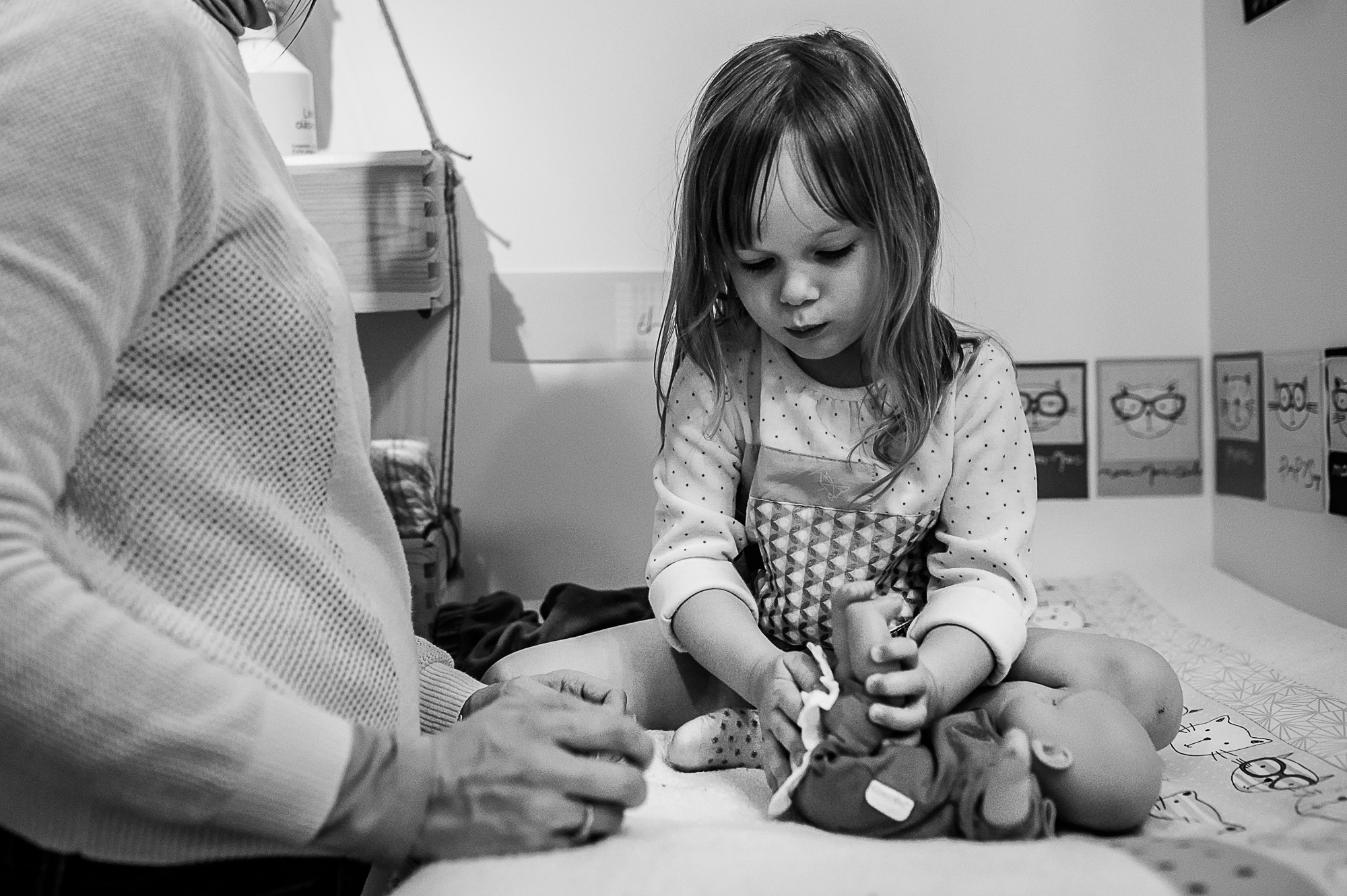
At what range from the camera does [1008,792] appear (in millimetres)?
733

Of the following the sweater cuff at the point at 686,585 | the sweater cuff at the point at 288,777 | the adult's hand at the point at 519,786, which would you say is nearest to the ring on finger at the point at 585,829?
the adult's hand at the point at 519,786

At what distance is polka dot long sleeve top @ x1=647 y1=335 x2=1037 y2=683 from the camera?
1.08m

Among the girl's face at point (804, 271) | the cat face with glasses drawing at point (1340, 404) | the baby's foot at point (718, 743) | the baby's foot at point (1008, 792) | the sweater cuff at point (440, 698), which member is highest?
the girl's face at point (804, 271)

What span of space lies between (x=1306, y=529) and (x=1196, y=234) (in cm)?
52

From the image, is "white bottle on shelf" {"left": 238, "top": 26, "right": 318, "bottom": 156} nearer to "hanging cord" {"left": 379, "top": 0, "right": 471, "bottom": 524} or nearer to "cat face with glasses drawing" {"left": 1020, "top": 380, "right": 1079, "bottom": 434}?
"hanging cord" {"left": 379, "top": 0, "right": 471, "bottom": 524}

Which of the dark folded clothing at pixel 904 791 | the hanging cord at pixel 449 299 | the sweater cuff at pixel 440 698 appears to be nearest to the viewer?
the dark folded clothing at pixel 904 791

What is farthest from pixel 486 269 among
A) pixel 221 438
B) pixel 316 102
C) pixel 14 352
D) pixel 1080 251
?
pixel 14 352

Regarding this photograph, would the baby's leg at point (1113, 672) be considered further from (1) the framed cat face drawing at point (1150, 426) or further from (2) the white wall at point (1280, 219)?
(1) the framed cat face drawing at point (1150, 426)

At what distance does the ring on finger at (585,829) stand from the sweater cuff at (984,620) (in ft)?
1.48

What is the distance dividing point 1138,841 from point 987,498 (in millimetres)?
459

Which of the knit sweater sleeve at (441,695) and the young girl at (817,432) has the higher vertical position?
the young girl at (817,432)

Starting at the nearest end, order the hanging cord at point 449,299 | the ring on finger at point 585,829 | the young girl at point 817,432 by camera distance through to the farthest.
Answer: the ring on finger at point 585,829 → the young girl at point 817,432 → the hanging cord at point 449,299

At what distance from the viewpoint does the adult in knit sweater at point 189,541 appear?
52cm

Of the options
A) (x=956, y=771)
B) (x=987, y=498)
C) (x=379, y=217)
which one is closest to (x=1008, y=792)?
(x=956, y=771)
